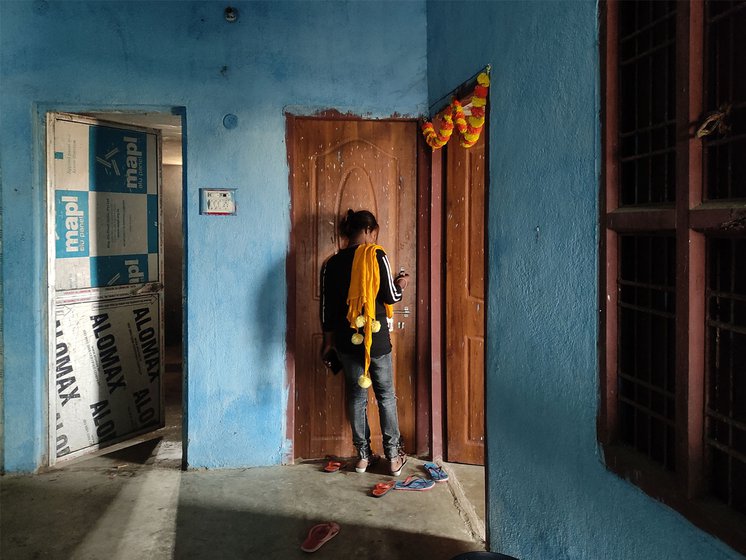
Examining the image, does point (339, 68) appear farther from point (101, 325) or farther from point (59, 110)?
point (101, 325)

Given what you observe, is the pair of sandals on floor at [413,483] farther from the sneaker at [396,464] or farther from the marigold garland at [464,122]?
the marigold garland at [464,122]

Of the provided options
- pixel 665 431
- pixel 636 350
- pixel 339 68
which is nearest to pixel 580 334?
pixel 636 350

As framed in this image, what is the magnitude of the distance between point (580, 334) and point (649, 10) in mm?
856

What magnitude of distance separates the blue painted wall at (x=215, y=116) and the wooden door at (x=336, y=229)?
0.11m

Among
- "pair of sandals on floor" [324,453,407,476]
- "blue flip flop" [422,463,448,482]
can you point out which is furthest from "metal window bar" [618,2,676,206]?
"pair of sandals on floor" [324,453,407,476]

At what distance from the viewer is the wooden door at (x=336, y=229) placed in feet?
11.2

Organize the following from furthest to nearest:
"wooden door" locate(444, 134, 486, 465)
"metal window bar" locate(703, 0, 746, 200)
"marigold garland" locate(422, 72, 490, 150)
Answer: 1. "wooden door" locate(444, 134, 486, 465)
2. "marigold garland" locate(422, 72, 490, 150)
3. "metal window bar" locate(703, 0, 746, 200)

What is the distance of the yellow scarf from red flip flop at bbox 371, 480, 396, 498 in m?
0.53

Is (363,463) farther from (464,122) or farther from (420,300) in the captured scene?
(464,122)

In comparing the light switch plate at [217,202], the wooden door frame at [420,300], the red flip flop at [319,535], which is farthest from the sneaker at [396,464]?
the light switch plate at [217,202]

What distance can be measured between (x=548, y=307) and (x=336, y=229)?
72.9 inches

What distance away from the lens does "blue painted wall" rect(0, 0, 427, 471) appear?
320 centimetres

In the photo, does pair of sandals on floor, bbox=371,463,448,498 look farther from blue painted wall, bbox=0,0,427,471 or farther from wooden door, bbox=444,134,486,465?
blue painted wall, bbox=0,0,427,471

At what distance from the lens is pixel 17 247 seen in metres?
3.21
